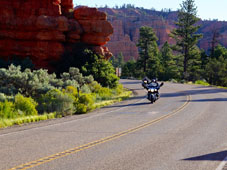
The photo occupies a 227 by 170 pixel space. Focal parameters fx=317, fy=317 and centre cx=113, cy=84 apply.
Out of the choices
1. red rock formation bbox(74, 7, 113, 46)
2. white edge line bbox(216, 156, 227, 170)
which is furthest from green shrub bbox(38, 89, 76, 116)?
red rock formation bbox(74, 7, 113, 46)

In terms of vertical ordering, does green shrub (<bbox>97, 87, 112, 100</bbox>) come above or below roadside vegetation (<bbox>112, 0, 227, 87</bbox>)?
below

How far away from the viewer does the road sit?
24.0 feet

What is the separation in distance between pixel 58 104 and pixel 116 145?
827cm

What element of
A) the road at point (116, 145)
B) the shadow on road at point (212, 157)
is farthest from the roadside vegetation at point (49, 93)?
the shadow on road at point (212, 157)

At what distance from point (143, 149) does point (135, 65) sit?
243 feet

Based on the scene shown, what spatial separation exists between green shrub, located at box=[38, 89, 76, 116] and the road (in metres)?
2.37

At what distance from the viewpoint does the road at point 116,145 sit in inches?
288

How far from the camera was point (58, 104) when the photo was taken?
1697 cm

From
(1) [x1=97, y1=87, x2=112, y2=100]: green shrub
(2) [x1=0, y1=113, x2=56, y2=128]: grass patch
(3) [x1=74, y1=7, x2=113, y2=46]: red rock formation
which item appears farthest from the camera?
(3) [x1=74, y1=7, x2=113, y2=46]: red rock formation

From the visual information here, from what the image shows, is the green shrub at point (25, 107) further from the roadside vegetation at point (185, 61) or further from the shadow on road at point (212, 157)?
the roadside vegetation at point (185, 61)

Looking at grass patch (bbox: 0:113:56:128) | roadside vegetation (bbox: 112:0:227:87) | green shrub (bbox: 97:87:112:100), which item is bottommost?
grass patch (bbox: 0:113:56:128)

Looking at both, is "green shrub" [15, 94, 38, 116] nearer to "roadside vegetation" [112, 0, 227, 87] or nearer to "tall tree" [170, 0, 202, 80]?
"roadside vegetation" [112, 0, 227, 87]

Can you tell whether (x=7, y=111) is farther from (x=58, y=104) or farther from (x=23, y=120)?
(x=58, y=104)

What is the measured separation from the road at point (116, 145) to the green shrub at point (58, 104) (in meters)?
2.37
